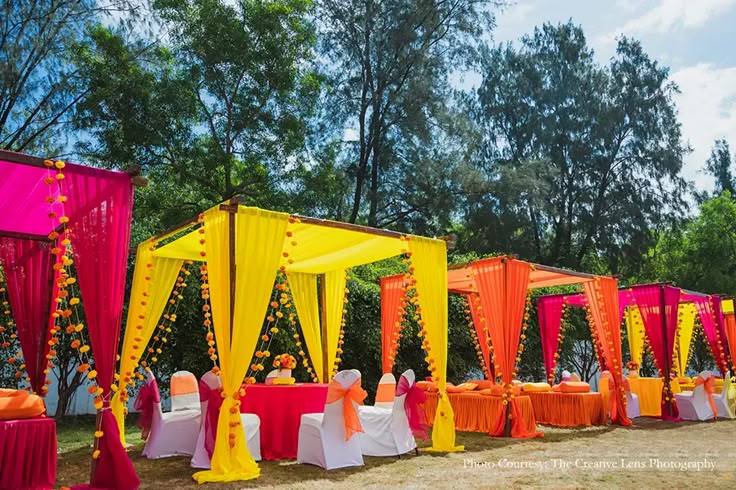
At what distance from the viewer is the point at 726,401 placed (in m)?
10.0

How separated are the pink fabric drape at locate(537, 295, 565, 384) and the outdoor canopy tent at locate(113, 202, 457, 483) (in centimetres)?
475

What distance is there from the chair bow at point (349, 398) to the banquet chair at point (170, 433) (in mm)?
1509

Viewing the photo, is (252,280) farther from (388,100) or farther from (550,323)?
(388,100)

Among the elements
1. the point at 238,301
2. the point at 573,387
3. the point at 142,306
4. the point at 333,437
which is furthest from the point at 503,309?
the point at 142,306

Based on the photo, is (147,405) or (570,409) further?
(570,409)

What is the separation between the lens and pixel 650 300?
970cm

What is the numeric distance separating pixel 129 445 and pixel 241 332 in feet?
9.11

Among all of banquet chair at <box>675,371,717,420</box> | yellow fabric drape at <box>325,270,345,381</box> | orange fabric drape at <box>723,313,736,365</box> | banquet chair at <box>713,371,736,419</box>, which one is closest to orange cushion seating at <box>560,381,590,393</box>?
banquet chair at <box>675,371,717,420</box>

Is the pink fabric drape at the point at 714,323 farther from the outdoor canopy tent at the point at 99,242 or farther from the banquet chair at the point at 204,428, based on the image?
the outdoor canopy tent at the point at 99,242

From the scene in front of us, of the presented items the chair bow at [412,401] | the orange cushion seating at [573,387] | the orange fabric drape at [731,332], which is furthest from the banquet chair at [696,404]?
the chair bow at [412,401]

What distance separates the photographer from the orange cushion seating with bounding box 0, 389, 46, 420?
4.11 metres

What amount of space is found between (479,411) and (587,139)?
14.3 meters

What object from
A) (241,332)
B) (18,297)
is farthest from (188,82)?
(241,332)

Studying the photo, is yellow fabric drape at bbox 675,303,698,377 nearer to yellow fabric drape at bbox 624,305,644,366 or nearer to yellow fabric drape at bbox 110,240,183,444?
yellow fabric drape at bbox 624,305,644,366
